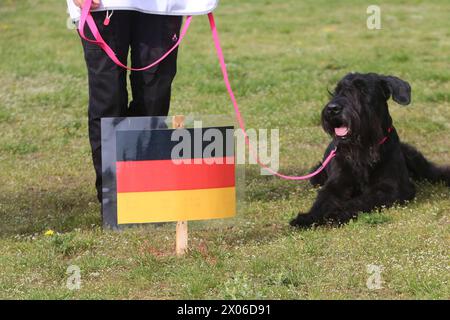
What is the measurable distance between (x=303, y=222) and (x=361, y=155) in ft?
2.35

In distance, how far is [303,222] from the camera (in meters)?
6.10

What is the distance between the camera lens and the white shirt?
5738 millimetres

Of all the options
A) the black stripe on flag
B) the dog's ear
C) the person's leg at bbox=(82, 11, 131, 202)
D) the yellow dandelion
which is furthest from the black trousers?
the dog's ear

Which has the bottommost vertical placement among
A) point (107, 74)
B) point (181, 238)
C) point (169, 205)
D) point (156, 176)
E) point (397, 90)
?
point (181, 238)

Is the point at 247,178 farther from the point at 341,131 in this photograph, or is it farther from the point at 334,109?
the point at 334,109

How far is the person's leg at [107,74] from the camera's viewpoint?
19.5 feet

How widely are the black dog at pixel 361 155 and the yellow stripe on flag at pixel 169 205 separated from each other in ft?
2.83

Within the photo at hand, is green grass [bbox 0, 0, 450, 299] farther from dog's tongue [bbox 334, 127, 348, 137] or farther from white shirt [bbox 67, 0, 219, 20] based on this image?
white shirt [bbox 67, 0, 219, 20]

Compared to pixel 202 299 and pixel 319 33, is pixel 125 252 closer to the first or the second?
pixel 202 299

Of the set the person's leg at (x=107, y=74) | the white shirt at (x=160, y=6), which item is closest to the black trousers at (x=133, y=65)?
the person's leg at (x=107, y=74)

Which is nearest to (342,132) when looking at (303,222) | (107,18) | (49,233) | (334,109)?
(334,109)

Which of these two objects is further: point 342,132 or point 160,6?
point 342,132

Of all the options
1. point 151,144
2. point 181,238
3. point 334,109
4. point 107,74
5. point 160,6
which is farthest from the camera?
point 334,109

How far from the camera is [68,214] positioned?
21.9 ft
